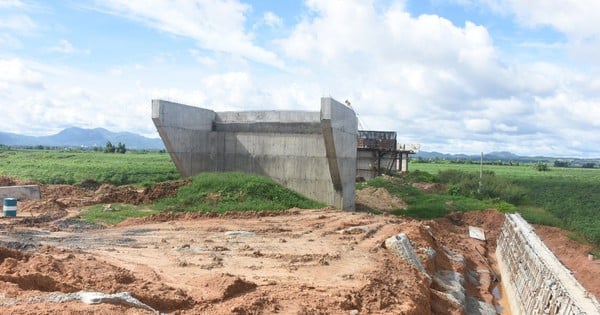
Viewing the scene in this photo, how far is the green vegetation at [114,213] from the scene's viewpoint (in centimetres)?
1480

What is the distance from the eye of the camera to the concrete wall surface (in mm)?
19922

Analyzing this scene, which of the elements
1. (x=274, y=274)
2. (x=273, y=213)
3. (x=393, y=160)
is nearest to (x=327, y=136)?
(x=273, y=213)

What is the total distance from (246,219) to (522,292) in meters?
7.65

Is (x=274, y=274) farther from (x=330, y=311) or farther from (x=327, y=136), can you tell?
(x=327, y=136)

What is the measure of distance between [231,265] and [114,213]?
310 inches

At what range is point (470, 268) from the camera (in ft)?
49.7

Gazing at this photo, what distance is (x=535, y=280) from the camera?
35.3 ft

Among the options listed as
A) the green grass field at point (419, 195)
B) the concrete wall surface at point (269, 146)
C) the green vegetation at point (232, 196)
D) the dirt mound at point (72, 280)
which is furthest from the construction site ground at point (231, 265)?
the concrete wall surface at point (269, 146)

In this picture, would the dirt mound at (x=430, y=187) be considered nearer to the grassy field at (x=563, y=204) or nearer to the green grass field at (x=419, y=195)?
the green grass field at (x=419, y=195)

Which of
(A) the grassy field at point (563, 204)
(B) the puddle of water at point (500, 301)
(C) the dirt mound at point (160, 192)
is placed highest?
(C) the dirt mound at point (160, 192)

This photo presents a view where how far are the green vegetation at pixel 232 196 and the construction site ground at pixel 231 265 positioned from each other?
0.73 metres

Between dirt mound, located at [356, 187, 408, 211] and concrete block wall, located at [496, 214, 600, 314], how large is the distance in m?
8.91

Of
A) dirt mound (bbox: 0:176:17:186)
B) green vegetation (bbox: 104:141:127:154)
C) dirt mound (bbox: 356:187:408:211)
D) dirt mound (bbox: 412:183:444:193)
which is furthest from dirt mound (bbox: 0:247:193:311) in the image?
green vegetation (bbox: 104:141:127:154)

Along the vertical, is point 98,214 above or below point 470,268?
above
